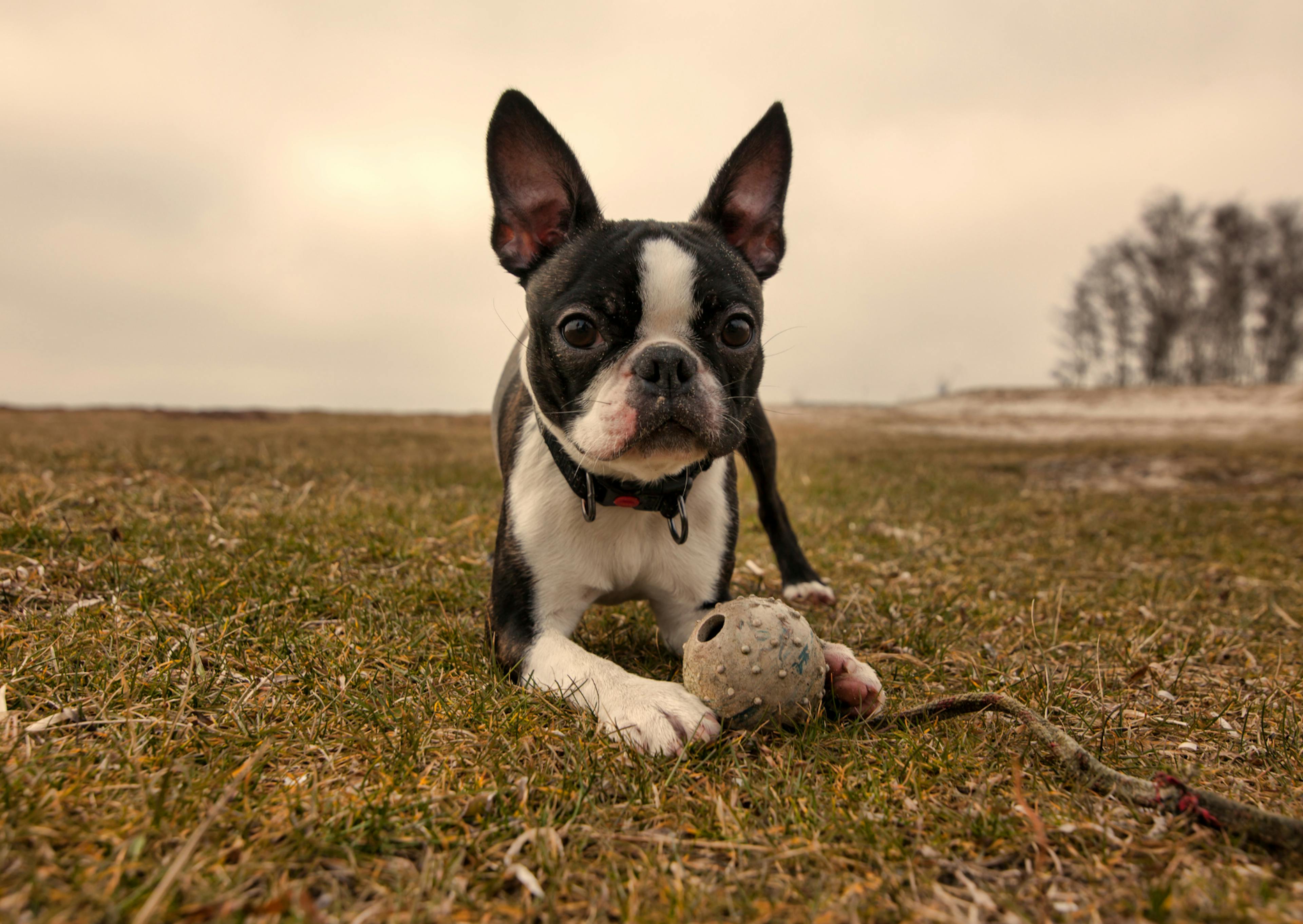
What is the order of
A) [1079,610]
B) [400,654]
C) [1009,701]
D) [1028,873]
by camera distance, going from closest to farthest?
[1028,873] → [1009,701] → [400,654] → [1079,610]

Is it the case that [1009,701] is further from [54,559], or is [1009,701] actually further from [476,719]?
[54,559]

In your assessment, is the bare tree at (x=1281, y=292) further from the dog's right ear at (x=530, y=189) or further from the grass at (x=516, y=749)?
the dog's right ear at (x=530, y=189)

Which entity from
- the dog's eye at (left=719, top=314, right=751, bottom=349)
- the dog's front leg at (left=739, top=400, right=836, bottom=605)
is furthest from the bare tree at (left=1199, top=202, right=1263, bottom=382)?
the dog's eye at (left=719, top=314, right=751, bottom=349)

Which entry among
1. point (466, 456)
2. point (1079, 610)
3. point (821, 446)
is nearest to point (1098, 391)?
point (821, 446)

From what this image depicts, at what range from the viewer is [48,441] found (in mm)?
10305

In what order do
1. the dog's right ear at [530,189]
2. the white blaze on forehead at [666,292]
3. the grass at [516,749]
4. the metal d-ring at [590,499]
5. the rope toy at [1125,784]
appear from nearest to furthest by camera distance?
1. the grass at [516,749]
2. the rope toy at [1125,784]
3. the white blaze on forehead at [666,292]
4. the metal d-ring at [590,499]
5. the dog's right ear at [530,189]

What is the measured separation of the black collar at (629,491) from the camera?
9.93 ft

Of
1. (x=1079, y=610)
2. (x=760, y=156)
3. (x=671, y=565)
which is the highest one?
(x=760, y=156)

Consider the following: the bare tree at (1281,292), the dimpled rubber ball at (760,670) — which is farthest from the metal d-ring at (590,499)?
the bare tree at (1281,292)

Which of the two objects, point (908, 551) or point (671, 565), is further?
point (908, 551)

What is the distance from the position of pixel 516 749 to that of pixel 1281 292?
155 feet

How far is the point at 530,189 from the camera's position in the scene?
134 inches

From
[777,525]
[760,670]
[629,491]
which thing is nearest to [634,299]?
[629,491]

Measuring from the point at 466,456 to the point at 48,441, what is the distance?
17.3 feet
